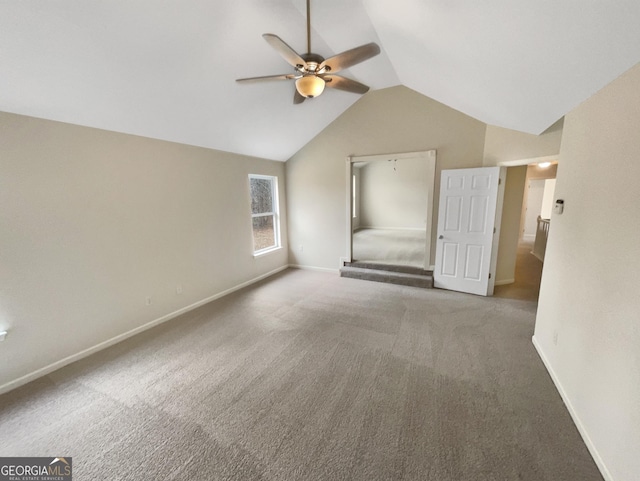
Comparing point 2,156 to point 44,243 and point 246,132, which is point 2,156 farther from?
point 246,132

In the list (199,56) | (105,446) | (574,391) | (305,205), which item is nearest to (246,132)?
(199,56)

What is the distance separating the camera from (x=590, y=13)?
49.4 inches

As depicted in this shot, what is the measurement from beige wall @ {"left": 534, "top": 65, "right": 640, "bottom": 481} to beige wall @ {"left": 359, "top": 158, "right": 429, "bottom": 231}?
6730 millimetres

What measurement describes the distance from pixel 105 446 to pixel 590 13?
3750mm

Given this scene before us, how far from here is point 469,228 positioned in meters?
3.89

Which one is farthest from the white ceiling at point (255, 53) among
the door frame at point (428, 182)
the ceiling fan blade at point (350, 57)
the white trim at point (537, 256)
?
the white trim at point (537, 256)

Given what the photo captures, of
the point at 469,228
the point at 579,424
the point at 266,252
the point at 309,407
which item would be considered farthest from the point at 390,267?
the point at 309,407

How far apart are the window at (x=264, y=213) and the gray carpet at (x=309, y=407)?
219 cm

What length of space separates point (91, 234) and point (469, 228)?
491cm

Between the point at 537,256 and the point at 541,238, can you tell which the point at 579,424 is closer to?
the point at 541,238

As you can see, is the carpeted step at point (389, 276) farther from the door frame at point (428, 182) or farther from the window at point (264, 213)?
the window at point (264, 213)

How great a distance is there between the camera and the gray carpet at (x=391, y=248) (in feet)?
17.1

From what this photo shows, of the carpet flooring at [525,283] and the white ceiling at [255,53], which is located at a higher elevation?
the white ceiling at [255,53]

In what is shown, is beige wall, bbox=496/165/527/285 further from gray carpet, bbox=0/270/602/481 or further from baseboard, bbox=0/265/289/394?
baseboard, bbox=0/265/289/394
